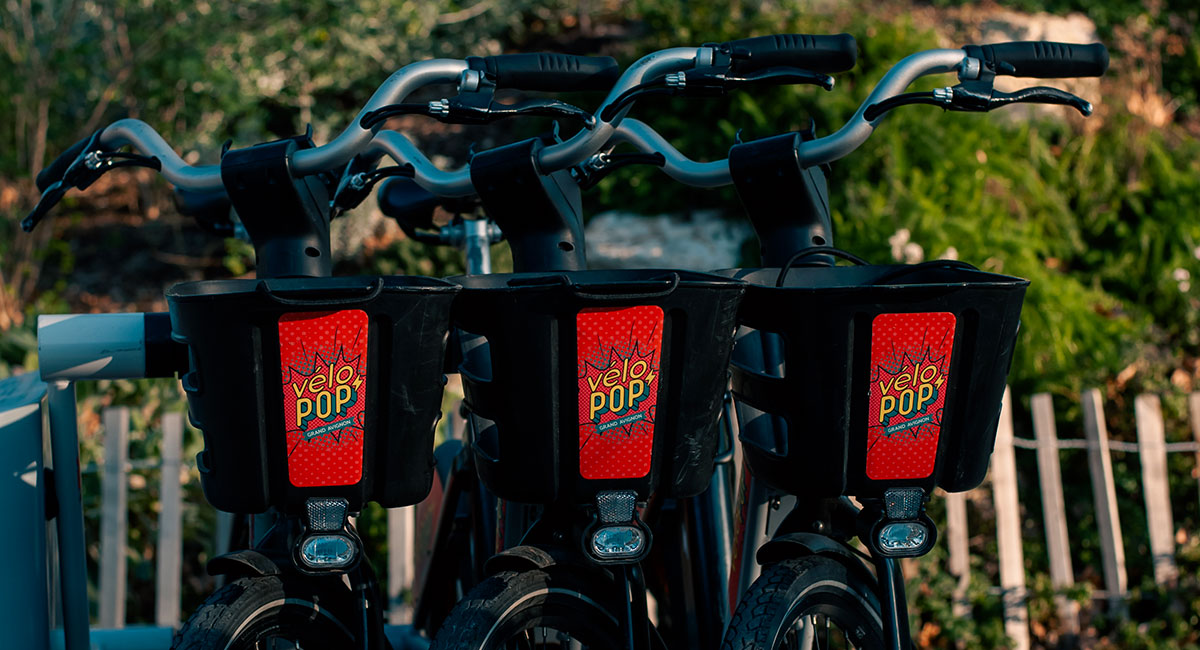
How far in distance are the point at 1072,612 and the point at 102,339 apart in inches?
136

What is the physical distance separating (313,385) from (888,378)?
0.80 m

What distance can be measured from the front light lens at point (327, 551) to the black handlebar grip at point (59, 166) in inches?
36.0

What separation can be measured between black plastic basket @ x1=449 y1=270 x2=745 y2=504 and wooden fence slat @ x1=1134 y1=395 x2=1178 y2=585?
9.83 feet

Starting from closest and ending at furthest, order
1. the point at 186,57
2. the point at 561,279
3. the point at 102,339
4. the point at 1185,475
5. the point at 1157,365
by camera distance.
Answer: the point at 561,279
the point at 102,339
the point at 1185,475
the point at 1157,365
the point at 186,57

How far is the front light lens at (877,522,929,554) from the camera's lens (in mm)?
1706

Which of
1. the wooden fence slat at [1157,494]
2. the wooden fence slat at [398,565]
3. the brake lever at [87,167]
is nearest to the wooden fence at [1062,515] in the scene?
the wooden fence slat at [1157,494]

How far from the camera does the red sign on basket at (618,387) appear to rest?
5.06 feet

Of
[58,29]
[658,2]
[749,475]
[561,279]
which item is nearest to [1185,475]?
[749,475]

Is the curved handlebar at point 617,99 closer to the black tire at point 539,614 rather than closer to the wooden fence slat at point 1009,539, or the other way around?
the black tire at point 539,614

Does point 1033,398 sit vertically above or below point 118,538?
above

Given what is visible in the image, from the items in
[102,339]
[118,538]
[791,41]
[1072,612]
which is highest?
[791,41]

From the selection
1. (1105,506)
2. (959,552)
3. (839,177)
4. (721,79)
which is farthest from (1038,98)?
(839,177)

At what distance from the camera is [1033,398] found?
4121mm

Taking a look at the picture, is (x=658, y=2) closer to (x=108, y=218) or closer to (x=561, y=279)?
(x=108, y=218)
